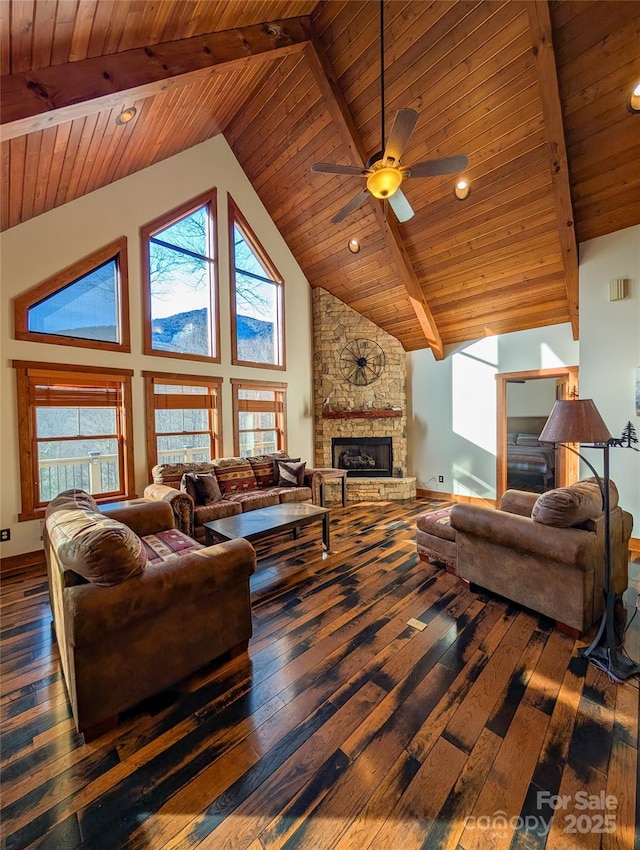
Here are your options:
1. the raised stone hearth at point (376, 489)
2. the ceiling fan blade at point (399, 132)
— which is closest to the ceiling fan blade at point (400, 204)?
the ceiling fan blade at point (399, 132)

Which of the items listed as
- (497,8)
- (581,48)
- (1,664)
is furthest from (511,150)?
(1,664)

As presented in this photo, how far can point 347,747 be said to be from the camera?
157 cm

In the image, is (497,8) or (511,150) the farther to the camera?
(511,150)

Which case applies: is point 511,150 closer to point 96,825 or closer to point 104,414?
point 104,414

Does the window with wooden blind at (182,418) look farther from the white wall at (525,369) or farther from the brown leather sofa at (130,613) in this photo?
the white wall at (525,369)

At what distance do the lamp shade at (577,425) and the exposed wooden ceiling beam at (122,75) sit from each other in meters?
3.79

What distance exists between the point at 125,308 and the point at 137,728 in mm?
4294

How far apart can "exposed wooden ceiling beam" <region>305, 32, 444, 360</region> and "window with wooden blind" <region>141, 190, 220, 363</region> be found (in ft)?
7.19

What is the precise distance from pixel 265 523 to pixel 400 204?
10.4 ft

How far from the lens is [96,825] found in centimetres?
129

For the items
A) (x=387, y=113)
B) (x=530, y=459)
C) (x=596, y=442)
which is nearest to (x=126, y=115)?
(x=387, y=113)

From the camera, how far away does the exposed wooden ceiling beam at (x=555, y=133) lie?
9.14ft

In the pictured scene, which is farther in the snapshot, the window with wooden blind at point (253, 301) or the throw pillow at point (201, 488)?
the window with wooden blind at point (253, 301)

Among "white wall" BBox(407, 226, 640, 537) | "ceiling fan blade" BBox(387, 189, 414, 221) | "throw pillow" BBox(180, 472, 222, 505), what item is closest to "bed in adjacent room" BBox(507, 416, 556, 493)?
"white wall" BBox(407, 226, 640, 537)
